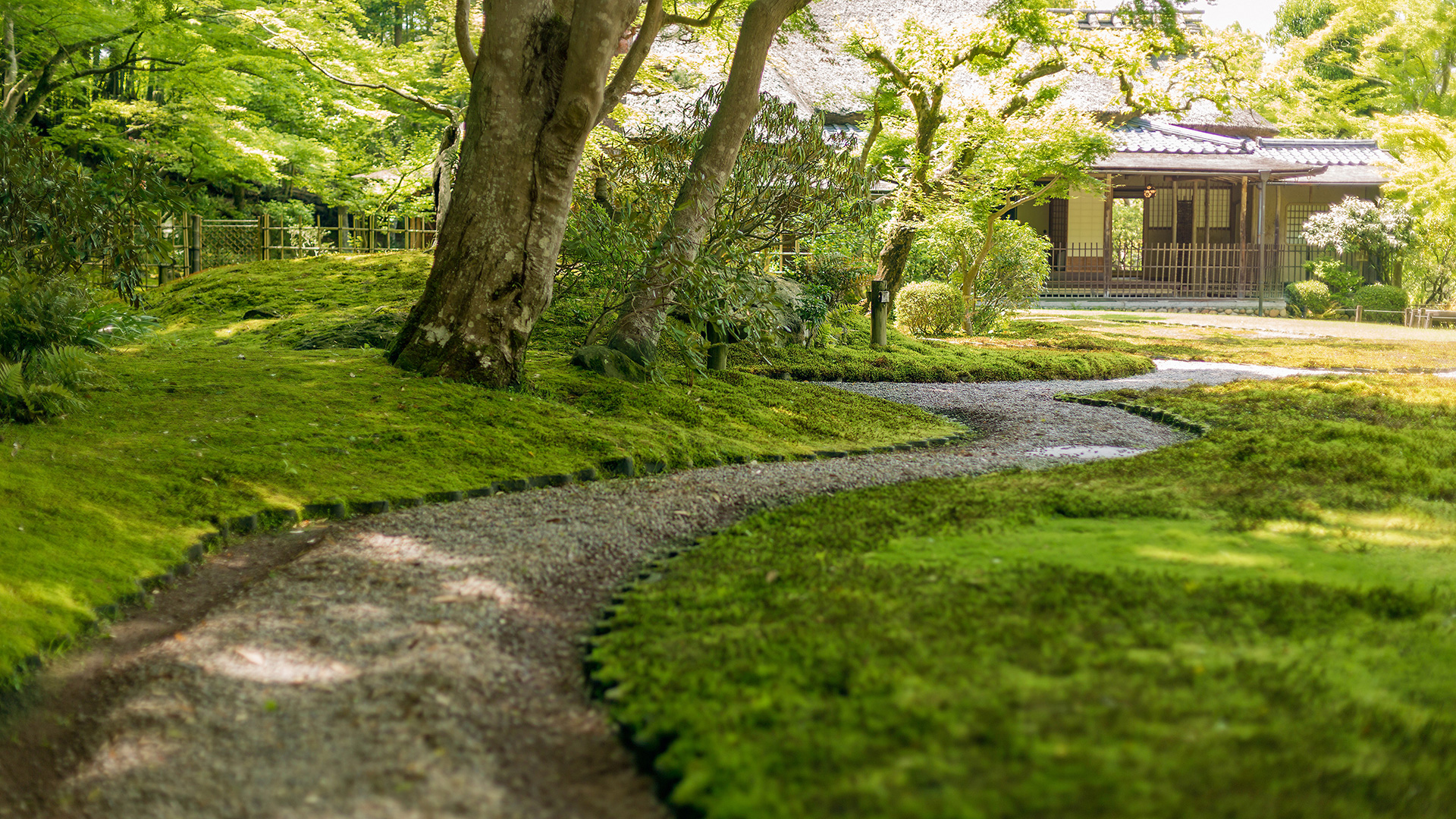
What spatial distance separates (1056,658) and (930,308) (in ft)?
43.1

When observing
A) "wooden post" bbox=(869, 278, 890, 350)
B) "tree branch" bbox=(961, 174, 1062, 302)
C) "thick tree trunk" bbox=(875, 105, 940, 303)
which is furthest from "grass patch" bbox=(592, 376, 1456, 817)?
"tree branch" bbox=(961, 174, 1062, 302)

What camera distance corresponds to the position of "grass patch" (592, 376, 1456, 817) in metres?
2.16

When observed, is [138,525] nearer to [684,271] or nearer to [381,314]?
[684,271]

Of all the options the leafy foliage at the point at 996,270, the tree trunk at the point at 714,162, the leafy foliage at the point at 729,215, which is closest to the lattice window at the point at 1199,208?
the leafy foliage at the point at 996,270

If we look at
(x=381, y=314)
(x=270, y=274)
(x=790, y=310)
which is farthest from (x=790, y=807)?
(x=270, y=274)

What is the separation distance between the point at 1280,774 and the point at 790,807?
1.04m

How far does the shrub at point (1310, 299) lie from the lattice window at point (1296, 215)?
3.88 m

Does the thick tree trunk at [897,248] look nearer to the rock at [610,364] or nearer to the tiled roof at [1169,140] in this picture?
the rock at [610,364]

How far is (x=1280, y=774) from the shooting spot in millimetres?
2154

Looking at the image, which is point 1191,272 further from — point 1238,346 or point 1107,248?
point 1238,346

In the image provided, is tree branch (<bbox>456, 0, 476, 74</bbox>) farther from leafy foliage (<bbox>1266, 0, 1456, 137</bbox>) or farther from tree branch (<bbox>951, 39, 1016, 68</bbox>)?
leafy foliage (<bbox>1266, 0, 1456, 137</bbox>)

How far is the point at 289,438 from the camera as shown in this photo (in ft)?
18.6

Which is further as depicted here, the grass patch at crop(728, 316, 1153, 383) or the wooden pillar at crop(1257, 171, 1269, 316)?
the wooden pillar at crop(1257, 171, 1269, 316)

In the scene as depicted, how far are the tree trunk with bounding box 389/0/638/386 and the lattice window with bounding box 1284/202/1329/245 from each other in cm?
2381
